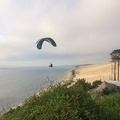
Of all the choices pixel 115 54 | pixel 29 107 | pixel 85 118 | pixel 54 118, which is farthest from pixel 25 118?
pixel 115 54

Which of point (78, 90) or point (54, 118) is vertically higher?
point (78, 90)

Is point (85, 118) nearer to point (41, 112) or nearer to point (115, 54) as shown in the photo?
point (41, 112)

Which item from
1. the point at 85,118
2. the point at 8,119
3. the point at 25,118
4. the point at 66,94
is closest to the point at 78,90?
the point at 66,94

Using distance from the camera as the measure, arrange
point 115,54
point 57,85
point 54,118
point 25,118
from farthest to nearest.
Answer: point 115,54 → point 57,85 → point 25,118 → point 54,118

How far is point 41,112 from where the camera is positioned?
11.9 m

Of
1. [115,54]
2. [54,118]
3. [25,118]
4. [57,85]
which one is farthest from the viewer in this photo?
[115,54]

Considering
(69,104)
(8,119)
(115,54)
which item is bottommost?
(8,119)

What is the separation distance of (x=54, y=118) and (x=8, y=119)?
2737mm

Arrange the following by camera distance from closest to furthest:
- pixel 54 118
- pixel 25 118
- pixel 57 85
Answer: pixel 54 118, pixel 25 118, pixel 57 85

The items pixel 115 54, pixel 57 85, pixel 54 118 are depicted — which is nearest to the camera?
pixel 54 118

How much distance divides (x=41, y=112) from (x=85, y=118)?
1.64 meters

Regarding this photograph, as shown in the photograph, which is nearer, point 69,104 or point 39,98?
point 69,104

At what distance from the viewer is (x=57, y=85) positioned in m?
13.2

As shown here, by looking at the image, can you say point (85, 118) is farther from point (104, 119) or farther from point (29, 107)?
point (29, 107)
